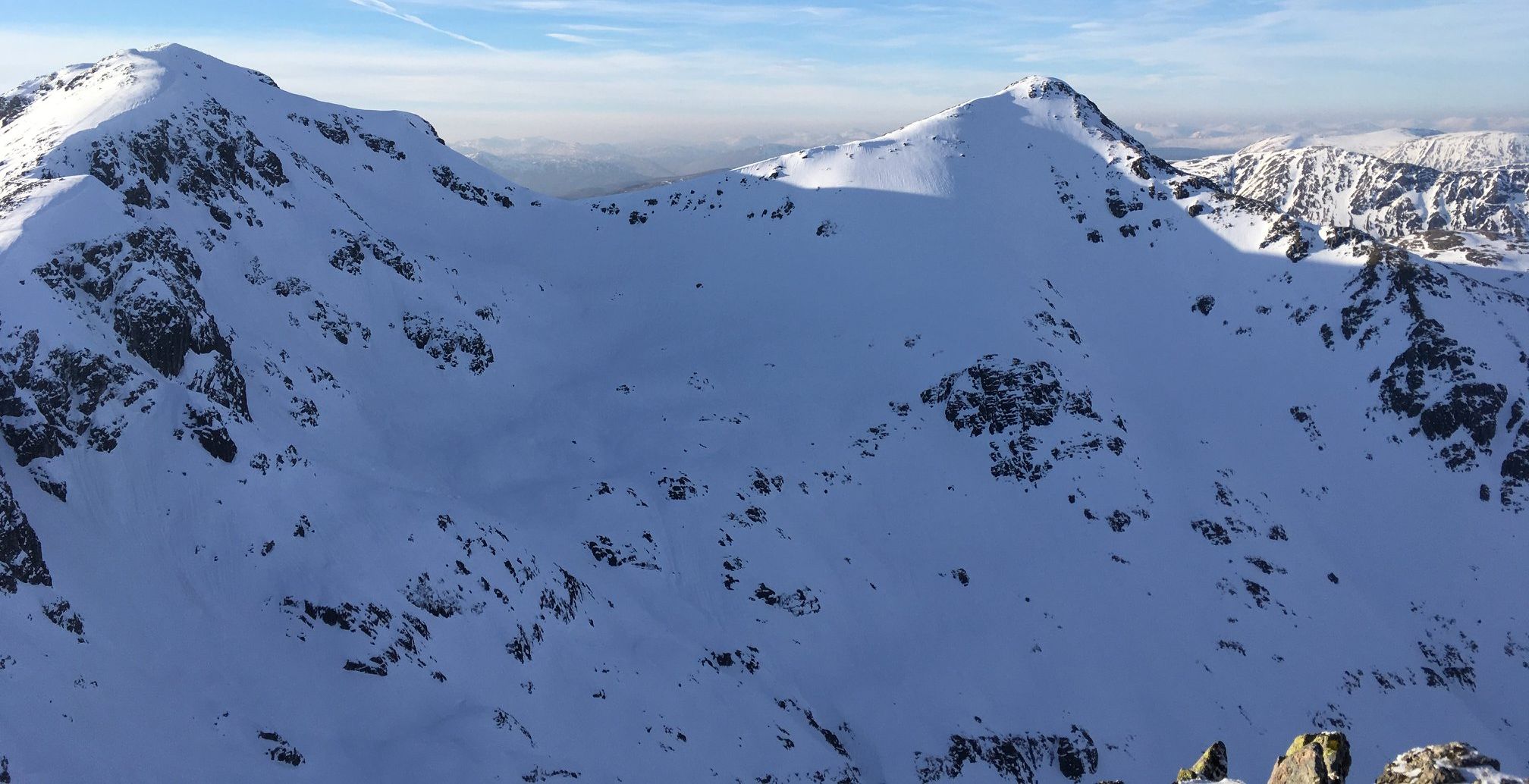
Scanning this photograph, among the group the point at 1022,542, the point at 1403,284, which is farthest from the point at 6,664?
the point at 1403,284

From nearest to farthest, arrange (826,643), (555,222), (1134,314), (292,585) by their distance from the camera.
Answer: (292,585), (826,643), (1134,314), (555,222)

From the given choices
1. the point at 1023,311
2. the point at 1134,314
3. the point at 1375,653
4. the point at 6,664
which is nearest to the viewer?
the point at 6,664

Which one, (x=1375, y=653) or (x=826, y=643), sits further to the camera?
(x=1375, y=653)

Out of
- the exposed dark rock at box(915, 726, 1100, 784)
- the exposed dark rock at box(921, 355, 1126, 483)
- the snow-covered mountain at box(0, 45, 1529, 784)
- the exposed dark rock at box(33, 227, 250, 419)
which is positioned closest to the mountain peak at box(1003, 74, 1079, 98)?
the snow-covered mountain at box(0, 45, 1529, 784)

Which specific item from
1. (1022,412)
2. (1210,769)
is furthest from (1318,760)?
(1022,412)

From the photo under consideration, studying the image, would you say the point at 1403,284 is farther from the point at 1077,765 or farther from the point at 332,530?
the point at 332,530

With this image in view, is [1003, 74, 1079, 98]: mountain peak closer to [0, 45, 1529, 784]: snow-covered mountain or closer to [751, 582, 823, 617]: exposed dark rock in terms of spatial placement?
[0, 45, 1529, 784]: snow-covered mountain

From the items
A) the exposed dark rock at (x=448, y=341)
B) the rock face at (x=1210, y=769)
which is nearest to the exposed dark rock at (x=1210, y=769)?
the rock face at (x=1210, y=769)

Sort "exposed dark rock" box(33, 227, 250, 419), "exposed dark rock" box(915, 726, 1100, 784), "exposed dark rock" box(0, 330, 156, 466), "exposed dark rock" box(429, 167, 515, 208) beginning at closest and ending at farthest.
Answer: "exposed dark rock" box(0, 330, 156, 466), "exposed dark rock" box(33, 227, 250, 419), "exposed dark rock" box(915, 726, 1100, 784), "exposed dark rock" box(429, 167, 515, 208)
